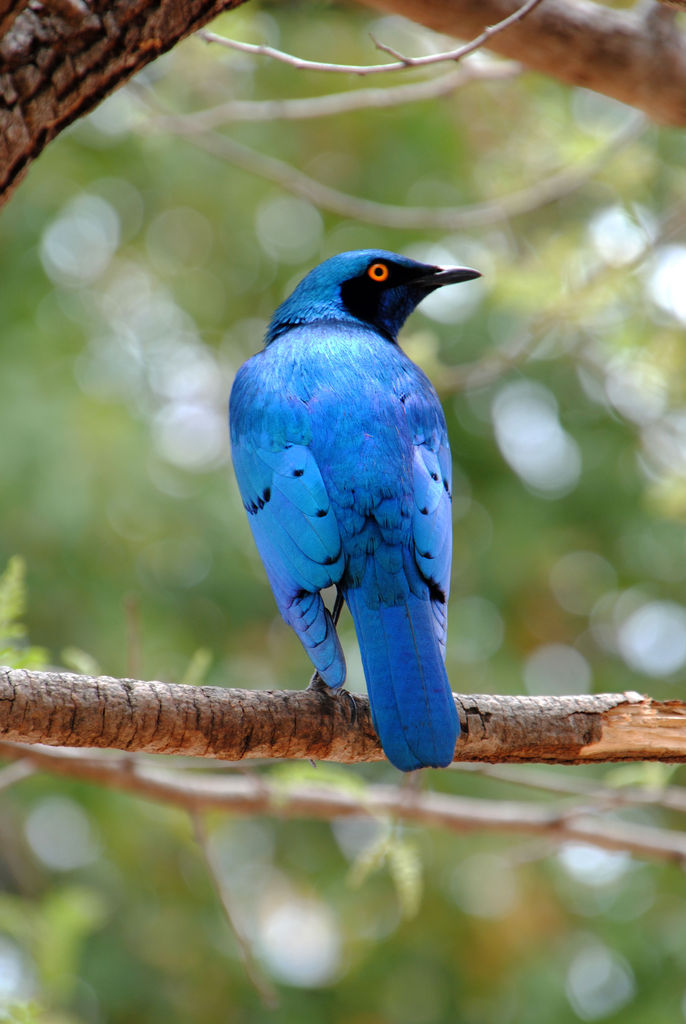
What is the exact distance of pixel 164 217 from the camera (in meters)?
8.61

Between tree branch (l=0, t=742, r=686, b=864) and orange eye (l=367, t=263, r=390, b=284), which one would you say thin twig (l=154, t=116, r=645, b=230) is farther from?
tree branch (l=0, t=742, r=686, b=864)

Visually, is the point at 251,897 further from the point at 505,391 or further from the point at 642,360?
the point at 642,360

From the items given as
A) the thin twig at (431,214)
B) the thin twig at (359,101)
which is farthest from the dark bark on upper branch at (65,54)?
the thin twig at (431,214)

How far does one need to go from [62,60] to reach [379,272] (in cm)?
224

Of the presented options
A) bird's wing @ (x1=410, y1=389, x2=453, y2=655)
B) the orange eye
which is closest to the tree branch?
bird's wing @ (x1=410, y1=389, x2=453, y2=655)

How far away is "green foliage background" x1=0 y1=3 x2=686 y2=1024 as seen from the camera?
6426 mm

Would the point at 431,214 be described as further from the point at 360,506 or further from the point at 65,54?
the point at 65,54

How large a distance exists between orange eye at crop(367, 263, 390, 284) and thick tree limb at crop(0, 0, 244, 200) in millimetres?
2070

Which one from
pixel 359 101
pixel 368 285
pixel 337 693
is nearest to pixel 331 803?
pixel 337 693

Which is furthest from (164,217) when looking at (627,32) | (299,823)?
(627,32)

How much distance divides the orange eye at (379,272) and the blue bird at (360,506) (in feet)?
1.02

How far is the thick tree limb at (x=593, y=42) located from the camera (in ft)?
11.6

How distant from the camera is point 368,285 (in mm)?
4176

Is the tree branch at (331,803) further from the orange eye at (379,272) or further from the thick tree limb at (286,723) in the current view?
the orange eye at (379,272)
